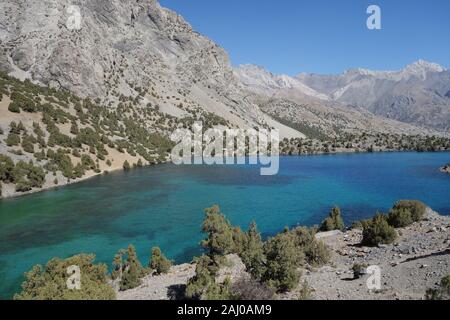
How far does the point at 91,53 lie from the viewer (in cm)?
13562

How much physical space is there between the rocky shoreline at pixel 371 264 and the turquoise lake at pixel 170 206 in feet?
30.9

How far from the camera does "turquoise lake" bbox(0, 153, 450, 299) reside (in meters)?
39.3

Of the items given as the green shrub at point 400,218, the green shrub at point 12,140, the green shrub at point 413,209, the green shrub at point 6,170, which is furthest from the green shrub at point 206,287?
the green shrub at point 12,140

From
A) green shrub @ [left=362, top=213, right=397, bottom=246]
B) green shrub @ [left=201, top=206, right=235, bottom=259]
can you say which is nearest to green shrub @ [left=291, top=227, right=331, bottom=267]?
green shrub @ [left=362, top=213, right=397, bottom=246]

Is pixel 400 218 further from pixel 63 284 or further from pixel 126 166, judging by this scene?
pixel 126 166

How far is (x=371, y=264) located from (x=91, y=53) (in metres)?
130

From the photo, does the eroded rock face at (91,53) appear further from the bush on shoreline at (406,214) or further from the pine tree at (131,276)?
the bush on shoreline at (406,214)

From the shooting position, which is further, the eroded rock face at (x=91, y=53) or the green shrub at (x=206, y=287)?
the eroded rock face at (x=91, y=53)

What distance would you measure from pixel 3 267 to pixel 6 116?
5753 centimetres

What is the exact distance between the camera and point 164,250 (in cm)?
3825

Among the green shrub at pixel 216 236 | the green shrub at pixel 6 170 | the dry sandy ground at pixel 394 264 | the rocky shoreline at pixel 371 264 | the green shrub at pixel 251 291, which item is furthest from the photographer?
the green shrub at pixel 6 170

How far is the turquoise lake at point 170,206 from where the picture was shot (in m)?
39.3
